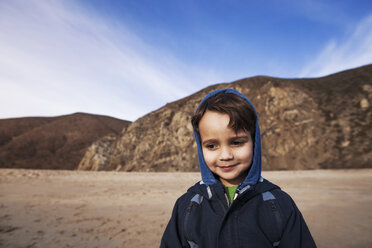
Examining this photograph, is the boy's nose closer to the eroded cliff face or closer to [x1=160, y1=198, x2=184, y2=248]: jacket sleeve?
[x1=160, y1=198, x2=184, y2=248]: jacket sleeve

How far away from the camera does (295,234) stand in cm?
133

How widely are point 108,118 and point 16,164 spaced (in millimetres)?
21818

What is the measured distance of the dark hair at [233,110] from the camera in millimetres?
1522

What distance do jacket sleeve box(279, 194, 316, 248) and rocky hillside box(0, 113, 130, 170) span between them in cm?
3193

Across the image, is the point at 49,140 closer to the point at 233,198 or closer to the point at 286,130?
the point at 286,130

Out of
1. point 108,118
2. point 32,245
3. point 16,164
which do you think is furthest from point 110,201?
point 108,118

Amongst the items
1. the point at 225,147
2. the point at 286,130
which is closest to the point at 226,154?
the point at 225,147

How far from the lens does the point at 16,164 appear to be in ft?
96.8

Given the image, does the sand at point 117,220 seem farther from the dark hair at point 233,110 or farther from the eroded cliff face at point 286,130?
the eroded cliff face at point 286,130

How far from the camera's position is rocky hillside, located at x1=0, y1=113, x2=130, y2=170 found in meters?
30.6

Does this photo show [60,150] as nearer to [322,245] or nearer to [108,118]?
[108,118]

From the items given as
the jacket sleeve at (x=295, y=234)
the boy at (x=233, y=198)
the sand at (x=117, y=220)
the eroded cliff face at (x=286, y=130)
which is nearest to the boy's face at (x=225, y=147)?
the boy at (x=233, y=198)

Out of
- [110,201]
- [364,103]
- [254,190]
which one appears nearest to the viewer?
[254,190]

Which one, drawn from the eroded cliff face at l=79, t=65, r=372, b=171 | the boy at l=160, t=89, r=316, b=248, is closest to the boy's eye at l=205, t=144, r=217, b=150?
the boy at l=160, t=89, r=316, b=248
